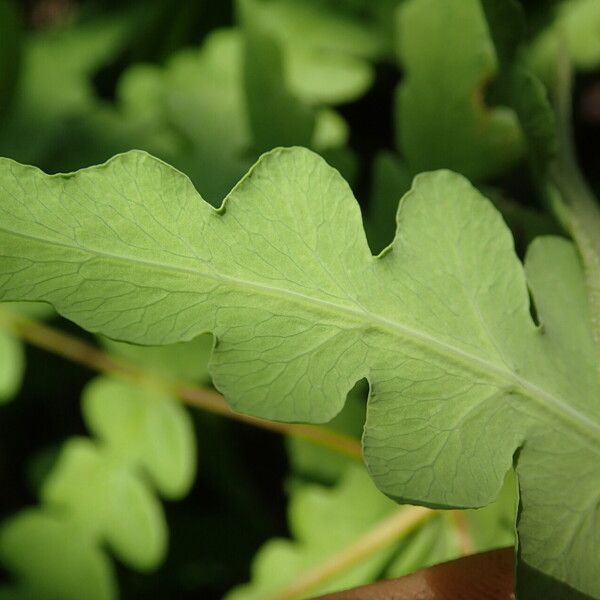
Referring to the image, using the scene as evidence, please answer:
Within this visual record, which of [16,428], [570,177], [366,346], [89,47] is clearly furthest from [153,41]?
[366,346]

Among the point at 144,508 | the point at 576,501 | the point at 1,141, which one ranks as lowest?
the point at 144,508

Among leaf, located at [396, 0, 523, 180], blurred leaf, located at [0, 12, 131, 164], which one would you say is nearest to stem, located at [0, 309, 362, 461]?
blurred leaf, located at [0, 12, 131, 164]

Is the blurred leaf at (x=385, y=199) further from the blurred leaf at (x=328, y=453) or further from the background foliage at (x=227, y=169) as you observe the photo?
the blurred leaf at (x=328, y=453)

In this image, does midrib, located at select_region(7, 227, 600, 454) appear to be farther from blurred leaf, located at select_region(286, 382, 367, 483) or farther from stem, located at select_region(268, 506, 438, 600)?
blurred leaf, located at select_region(286, 382, 367, 483)

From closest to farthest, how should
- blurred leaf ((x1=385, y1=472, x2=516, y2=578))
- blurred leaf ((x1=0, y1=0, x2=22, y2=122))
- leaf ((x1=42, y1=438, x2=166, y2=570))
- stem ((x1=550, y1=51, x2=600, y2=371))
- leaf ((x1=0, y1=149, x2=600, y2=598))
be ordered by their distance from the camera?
leaf ((x1=0, y1=149, x2=600, y2=598)) → stem ((x1=550, y1=51, x2=600, y2=371)) → blurred leaf ((x1=385, y1=472, x2=516, y2=578)) → leaf ((x1=42, y1=438, x2=166, y2=570)) → blurred leaf ((x1=0, y1=0, x2=22, y2=122))

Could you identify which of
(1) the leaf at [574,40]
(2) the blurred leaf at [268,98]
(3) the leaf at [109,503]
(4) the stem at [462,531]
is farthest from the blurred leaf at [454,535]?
(1) the leaf at [574,40]

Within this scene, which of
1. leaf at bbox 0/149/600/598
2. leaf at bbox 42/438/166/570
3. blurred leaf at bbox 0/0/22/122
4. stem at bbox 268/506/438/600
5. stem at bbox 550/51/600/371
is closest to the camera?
leaf at bbox 0/149/600/598

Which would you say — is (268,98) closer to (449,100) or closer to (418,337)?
(449,100)

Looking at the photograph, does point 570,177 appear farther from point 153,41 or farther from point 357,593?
point 153,41
